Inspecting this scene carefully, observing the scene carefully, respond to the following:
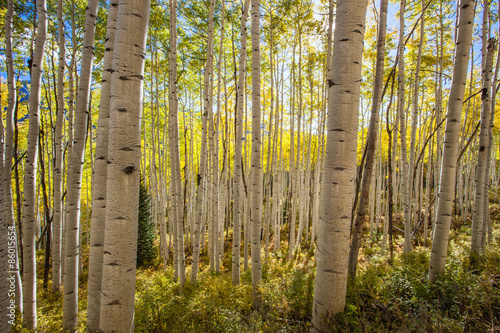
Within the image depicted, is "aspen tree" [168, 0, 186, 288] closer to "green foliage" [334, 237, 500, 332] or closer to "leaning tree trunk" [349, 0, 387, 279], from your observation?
"leaning tree trunk" [349, 0, 387, 279]

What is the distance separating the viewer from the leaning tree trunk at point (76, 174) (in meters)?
2.29

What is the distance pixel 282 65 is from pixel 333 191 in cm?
744

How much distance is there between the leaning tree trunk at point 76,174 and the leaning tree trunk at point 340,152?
2.41 m

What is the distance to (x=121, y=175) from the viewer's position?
126 centimetres

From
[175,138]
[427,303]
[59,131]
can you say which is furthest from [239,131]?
[427,303]

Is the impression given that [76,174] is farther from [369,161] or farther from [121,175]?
[369,161]

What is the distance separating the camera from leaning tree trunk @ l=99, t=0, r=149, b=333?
1.25m

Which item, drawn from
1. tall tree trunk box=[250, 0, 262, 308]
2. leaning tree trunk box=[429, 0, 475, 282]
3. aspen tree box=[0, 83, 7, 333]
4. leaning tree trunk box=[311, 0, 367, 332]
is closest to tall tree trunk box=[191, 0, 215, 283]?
tall tree trunk box=[250, 0, 262, 308]

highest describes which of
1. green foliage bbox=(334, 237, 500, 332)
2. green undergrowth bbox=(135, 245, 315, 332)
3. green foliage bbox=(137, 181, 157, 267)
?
green foliage bbox=(334, 237, 500, 332)

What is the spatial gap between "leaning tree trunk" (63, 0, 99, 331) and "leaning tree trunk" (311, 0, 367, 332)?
241 cm

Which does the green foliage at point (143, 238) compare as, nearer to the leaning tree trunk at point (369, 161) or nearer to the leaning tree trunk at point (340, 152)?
the leaning tree trunk at point (369, 161)

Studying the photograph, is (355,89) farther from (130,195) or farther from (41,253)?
(41,253)

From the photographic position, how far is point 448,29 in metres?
6.19

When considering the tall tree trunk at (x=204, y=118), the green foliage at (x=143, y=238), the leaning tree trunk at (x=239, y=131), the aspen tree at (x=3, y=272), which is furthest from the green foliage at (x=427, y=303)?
the green foliage at (x=143, y=238)
